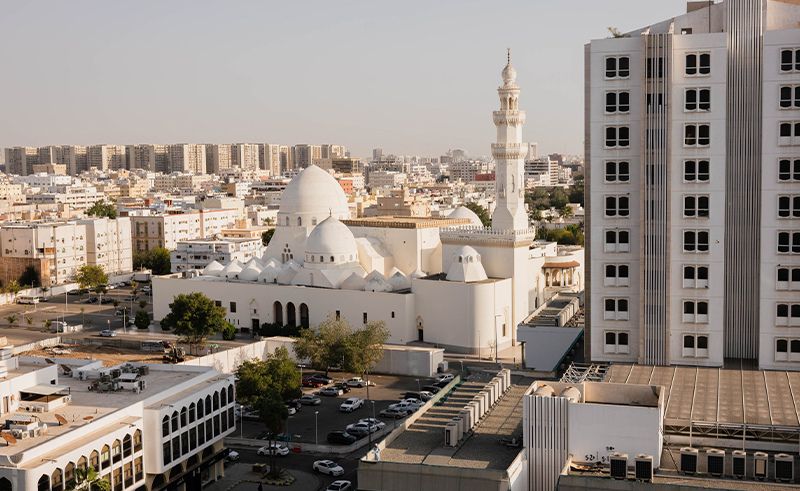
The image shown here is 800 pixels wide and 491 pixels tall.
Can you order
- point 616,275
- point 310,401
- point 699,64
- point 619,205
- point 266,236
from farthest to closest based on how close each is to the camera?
point 266,236, point 310,401, point 616,275, point 619,205, point 699,64

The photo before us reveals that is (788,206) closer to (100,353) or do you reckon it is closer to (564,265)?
(100,353)

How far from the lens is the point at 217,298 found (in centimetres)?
5906

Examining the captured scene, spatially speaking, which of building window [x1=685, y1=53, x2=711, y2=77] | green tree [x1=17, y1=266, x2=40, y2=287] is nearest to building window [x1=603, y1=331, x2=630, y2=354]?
building window [x1=685, y1=53, x2=711, y2=77]

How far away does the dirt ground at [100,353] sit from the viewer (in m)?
43.9

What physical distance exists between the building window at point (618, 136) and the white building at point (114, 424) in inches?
598

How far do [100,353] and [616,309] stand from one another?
93.4 feet

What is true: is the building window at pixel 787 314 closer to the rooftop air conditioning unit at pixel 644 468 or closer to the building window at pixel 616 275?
the building window at pixel 616 275

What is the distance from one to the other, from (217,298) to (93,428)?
105 feet

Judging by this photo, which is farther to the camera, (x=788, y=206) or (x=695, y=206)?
(x=695, y=206)

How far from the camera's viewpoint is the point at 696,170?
92.8 feet

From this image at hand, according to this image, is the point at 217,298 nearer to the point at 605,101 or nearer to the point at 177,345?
the point at 177,345

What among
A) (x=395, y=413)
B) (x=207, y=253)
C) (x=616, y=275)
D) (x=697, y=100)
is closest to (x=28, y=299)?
(x=207, y=253)

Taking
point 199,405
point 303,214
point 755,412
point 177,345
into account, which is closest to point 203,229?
Answer: point 303,214

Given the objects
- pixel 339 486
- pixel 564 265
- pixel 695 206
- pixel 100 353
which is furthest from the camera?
pixel 564 265
